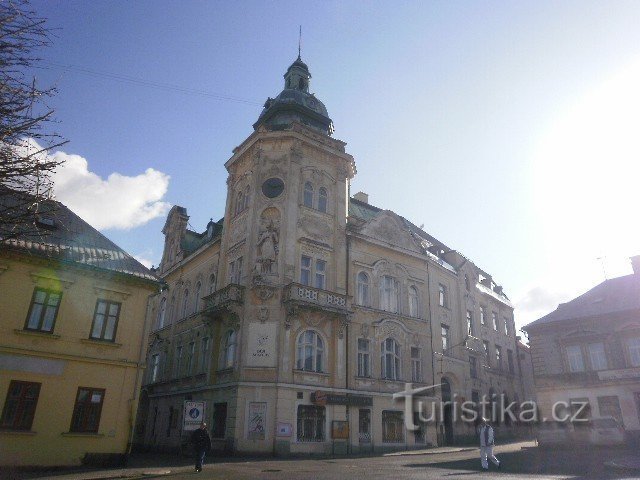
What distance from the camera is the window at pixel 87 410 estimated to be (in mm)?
18156

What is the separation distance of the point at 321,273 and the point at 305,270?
46.5 inches

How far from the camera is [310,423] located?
25.2m

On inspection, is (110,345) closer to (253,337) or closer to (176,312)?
(253,337)

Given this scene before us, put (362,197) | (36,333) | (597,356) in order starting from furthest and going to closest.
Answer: (362,197) < (597,356) < (36,333)

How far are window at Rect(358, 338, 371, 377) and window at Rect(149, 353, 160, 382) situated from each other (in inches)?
687

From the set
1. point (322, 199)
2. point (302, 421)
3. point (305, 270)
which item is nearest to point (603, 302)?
point (322, 199)

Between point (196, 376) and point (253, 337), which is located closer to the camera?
point (253, 337)

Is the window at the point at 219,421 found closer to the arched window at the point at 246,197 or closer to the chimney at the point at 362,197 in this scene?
the arched window at the point at 246,197

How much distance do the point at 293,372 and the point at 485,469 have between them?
11.6 m

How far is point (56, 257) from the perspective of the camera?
1902 cm

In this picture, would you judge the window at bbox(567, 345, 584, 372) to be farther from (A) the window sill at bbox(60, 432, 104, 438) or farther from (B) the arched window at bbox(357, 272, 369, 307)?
(A) the window sill at bbox(60, 432, 104, 438)

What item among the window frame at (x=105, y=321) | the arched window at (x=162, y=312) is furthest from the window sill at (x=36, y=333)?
the arched window at (x=162, y=312)

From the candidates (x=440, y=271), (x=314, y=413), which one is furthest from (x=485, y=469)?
Answer: (x=440, y=271)

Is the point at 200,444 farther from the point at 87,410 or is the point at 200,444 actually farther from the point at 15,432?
the point at 15,432
